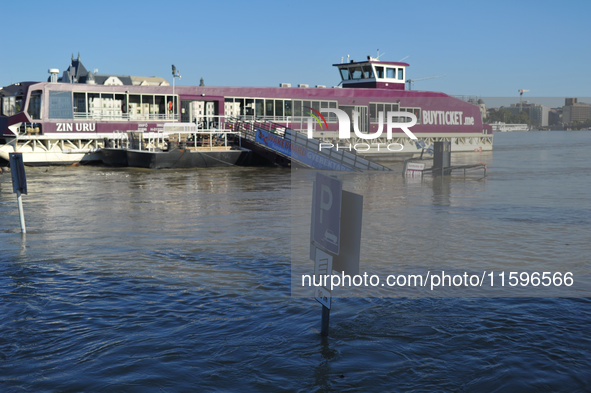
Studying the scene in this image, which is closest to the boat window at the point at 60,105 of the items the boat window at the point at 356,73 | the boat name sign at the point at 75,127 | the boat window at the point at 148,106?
the boat name sign at the point at 75,127

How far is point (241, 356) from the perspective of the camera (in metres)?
5.21

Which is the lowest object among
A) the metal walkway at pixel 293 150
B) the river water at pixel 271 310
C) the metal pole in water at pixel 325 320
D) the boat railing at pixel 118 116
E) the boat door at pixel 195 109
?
the river water at pixel 271 310

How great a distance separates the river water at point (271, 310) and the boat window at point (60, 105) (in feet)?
65.1

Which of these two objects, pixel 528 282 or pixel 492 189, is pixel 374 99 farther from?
pixel 528 282

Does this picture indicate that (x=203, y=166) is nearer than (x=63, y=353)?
No

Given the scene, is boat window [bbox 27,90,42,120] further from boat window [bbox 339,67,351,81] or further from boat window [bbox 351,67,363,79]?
boat window [bbox 351,67,363,79]

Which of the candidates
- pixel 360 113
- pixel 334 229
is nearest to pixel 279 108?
pixel 360 113

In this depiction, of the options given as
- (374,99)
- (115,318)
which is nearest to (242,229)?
(115,318)

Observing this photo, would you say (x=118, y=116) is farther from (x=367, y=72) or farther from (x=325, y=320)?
(x=325, y=320)

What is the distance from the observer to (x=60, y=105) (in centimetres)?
3181

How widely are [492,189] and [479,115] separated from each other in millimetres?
31200

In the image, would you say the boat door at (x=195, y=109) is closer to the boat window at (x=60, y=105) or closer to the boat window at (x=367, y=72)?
the boat window at (x=60, y=105)

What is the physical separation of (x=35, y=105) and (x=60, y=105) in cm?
163

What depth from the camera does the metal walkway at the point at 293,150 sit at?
1096 inches
